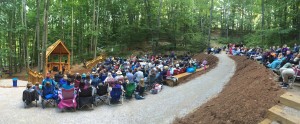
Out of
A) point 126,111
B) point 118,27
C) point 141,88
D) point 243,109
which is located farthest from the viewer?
point 118,27

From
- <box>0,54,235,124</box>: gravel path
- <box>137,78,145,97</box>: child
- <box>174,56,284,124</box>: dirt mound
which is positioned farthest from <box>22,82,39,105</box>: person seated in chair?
<box>174,56,284,124</box>: dirt mound

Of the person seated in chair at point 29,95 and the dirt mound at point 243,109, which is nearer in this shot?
the dirt mound at point 243,109

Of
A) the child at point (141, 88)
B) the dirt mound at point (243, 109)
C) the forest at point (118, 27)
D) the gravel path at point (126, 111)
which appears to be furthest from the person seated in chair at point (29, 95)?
the forest at point (118, 27)

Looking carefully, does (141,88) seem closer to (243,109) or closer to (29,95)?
(29,95)

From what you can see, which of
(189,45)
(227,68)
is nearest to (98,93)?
(227,68)

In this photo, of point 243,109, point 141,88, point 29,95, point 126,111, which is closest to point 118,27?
point 141,88

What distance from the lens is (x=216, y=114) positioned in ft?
24.7

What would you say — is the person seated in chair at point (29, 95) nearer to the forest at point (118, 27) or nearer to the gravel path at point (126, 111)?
the gravel path at point (126, 111)

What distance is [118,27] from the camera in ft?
123

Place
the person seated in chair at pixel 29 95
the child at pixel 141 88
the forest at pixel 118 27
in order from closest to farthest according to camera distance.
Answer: the person seated in chair at pixel 29 95 → the child at pixel 141 88 → the forest at pixel 118 27

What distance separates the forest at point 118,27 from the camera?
94.6 feet

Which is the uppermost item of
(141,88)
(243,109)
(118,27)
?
(118,27)

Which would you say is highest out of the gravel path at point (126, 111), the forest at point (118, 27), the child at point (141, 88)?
the forest at point (118, 27)

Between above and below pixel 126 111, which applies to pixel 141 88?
above
